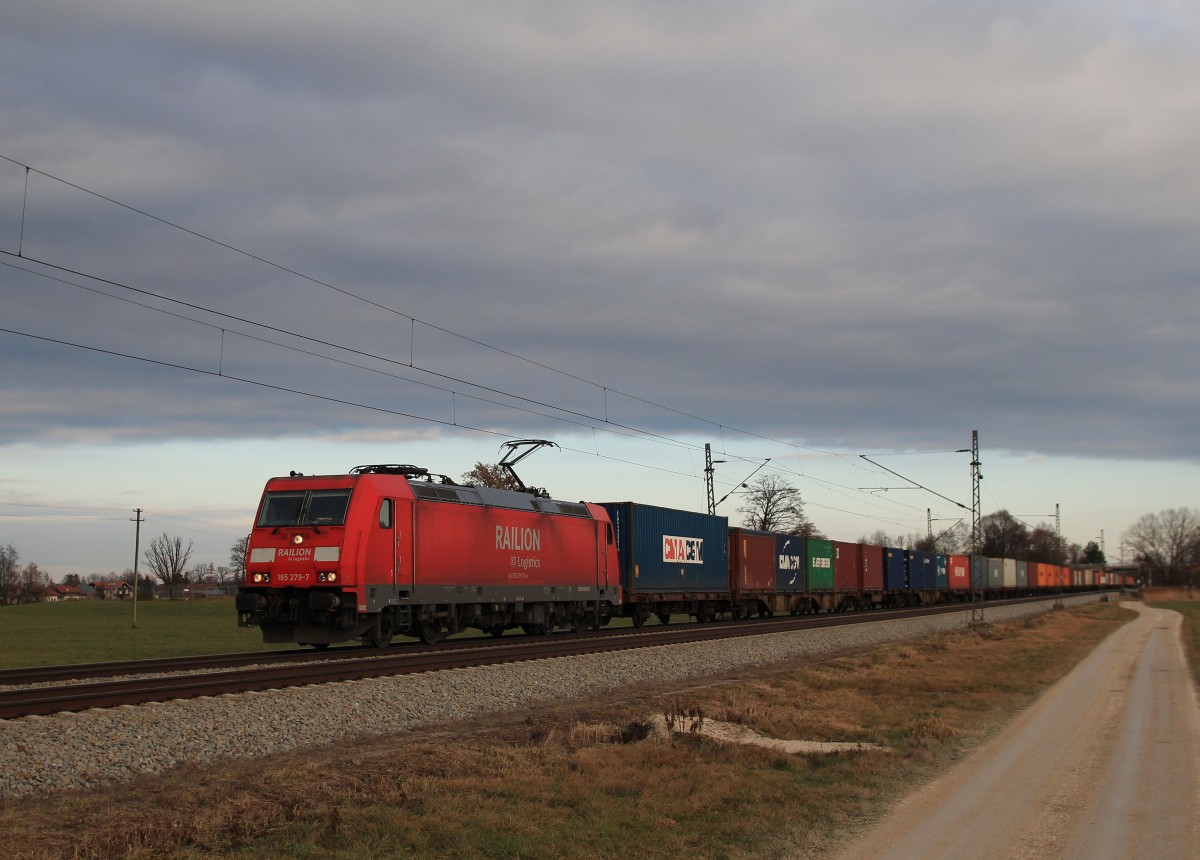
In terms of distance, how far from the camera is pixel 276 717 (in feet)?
46.7

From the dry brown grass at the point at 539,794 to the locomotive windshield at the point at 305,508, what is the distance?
831 centimetres

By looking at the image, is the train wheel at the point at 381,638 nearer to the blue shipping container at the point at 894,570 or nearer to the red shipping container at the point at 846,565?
the red shipping container at the point at 846,565

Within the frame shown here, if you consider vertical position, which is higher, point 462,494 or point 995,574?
point 462,494

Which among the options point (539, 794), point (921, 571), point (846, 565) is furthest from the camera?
point (921, 571)

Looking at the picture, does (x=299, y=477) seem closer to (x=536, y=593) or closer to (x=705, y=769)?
(x=536, y=593)

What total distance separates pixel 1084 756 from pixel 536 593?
1891 cm

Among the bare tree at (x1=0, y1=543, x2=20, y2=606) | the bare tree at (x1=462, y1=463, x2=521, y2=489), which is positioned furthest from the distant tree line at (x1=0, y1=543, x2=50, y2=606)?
the bare tree at (x1=462, y1=463, x2=521, y2=489)

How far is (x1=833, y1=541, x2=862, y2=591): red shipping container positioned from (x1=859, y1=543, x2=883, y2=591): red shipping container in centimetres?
56

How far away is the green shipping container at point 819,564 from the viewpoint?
52.0m

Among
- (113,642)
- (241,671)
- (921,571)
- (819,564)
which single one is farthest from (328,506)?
(921,571)

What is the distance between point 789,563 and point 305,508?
3156 cm

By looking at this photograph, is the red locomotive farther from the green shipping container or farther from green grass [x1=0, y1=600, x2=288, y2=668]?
the green shipping container

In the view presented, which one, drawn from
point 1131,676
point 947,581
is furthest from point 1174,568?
point 1131,676

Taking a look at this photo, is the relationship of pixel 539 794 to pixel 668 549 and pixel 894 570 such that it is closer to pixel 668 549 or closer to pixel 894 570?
pixel 668 549
